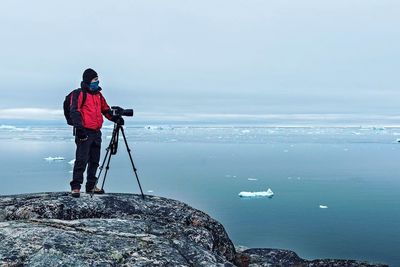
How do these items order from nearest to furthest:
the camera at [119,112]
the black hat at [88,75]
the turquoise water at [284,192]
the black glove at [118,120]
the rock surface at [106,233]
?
the rock surface at [106,233], the black hat at [88,75], the black glove at [118,120], the camera at [119,112], the turquoise water at [284,192]

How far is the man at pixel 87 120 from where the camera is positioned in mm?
7797

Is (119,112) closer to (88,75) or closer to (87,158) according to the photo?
(88,75)

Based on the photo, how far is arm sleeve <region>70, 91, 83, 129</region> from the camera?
770 cm

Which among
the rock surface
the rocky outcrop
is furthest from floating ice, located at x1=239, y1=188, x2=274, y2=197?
the rock surface

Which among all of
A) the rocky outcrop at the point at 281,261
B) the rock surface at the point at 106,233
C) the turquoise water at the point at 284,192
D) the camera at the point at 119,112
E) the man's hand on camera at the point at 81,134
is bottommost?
the turquoise water at the point at 284,192

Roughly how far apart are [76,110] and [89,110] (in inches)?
15.6

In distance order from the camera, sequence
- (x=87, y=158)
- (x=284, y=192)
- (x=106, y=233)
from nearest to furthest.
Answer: (x=106, y=233)
(x=87, y=158)
(x=284, y=192)

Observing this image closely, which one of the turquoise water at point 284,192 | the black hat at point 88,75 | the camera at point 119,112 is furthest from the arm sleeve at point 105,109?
the turquoise water at point 284,192

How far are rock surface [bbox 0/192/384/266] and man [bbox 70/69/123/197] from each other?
1.80 ft

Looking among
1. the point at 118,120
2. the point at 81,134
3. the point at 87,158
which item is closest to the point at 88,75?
the point at 118,120

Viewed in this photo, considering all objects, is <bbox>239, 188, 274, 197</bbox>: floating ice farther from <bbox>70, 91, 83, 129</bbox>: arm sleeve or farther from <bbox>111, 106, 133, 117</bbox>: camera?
<bbox>70, 91, 83, 129</bbox>: arm sleeve

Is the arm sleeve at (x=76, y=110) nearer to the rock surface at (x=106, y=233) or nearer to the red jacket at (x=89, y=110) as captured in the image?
the red jacket at (x=89, y=110)

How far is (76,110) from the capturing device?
771cm

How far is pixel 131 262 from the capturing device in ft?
18.0
